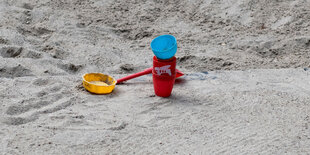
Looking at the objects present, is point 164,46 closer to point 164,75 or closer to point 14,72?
point 164,75

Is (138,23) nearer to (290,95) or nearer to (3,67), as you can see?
(3,67)

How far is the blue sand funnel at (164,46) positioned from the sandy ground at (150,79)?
0.33 metres

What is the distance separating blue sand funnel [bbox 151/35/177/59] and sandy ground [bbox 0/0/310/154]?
0.33 metres

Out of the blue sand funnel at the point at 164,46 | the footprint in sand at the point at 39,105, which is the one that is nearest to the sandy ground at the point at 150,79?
the footprint in sand at the point at 39,105

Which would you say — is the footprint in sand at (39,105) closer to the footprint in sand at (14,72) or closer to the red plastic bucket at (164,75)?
the footprint in sand at (14,72)

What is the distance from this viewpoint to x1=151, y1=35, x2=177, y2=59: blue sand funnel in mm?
2809

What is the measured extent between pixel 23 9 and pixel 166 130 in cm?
325

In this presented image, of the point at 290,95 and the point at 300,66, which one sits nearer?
the point at 290,95

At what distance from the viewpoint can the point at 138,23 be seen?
16.0 ft

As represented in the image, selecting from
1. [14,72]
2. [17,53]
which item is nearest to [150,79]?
[14,72]

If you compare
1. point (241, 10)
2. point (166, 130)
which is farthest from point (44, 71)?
point (241, 10)

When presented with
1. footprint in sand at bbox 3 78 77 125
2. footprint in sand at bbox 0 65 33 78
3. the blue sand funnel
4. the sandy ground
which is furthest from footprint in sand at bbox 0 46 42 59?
the blue sand funnel

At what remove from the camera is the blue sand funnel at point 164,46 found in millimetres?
2809

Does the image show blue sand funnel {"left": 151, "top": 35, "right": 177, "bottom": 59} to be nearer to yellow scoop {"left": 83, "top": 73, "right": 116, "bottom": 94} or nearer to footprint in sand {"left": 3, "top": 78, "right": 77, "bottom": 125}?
yellow scoop {"left": 83, "top": 73, "right": 116, "bottom": 94}
